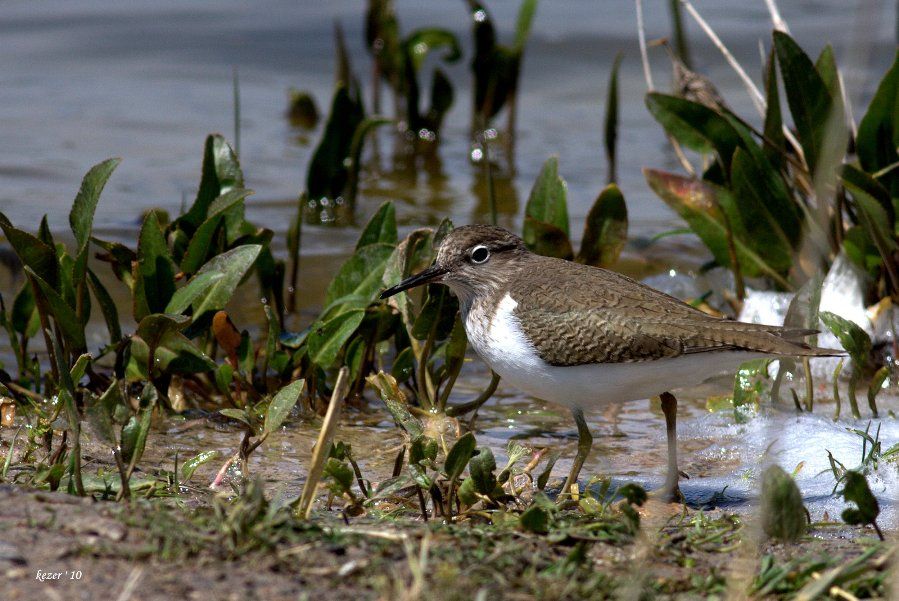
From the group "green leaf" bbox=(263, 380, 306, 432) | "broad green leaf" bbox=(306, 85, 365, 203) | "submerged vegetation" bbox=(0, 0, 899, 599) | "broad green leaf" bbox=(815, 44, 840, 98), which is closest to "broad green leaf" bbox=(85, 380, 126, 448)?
"submerged vegetation" bbox=(0, 0, 899, 599)

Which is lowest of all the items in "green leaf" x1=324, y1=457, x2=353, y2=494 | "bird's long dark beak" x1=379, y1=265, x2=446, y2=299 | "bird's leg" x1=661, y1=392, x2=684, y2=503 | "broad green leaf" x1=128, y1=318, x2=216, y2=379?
"bird's leg" x1=661, y1=392, x2=684, y2=503

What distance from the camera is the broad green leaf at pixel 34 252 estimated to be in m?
4.43

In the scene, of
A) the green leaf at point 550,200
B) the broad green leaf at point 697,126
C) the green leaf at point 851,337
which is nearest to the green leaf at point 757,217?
the broad green leaf at point 697,126

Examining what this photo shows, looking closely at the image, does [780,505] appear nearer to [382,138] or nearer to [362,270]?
[362,270]

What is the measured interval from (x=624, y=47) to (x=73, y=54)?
21.7 feet

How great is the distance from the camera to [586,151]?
36.9 feet

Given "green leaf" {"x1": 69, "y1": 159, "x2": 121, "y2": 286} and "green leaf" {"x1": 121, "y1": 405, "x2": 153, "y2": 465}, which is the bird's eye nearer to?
"green leaf" {"x1": 69, "y1": 159, "x2": 121, "y2": 286}

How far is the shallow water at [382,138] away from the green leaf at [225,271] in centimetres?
55

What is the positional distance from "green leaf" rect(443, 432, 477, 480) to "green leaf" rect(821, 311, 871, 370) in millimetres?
1821

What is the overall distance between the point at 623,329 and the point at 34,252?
238cm

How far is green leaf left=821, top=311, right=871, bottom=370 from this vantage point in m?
4.65

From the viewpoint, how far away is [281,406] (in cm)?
381

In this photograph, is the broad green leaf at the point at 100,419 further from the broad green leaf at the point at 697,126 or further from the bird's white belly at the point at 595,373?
the broad green leaf at the point at 697,126

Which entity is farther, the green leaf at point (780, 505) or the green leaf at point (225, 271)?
the green leaf at point (225, 271)
